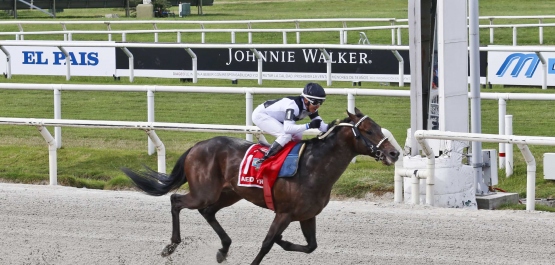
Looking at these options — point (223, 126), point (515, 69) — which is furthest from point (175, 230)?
point (515, 69)

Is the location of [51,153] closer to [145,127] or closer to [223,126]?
[145,127]

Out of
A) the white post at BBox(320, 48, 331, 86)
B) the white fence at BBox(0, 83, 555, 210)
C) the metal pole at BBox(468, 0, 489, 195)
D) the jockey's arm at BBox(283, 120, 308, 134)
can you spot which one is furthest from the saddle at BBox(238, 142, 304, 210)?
the white post at BBox(320, 48, 331, 86)

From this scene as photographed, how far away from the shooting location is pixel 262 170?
6.23 meters

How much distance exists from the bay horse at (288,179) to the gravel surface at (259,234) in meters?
0.40

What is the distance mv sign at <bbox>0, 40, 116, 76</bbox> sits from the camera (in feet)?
51.8

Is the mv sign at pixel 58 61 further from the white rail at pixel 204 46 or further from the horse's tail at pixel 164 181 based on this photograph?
the horse's tail at pixel 164 181

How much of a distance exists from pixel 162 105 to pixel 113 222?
5.02m

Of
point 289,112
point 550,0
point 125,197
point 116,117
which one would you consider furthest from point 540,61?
point 550,0

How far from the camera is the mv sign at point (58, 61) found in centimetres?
1578

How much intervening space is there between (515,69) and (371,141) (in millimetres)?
7777

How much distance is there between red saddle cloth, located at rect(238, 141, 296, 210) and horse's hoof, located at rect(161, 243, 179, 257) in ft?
2.21

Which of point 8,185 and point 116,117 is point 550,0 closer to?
point 116,117

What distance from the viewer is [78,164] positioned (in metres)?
10.4

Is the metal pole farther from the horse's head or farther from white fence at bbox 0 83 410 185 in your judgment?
the horse's head
